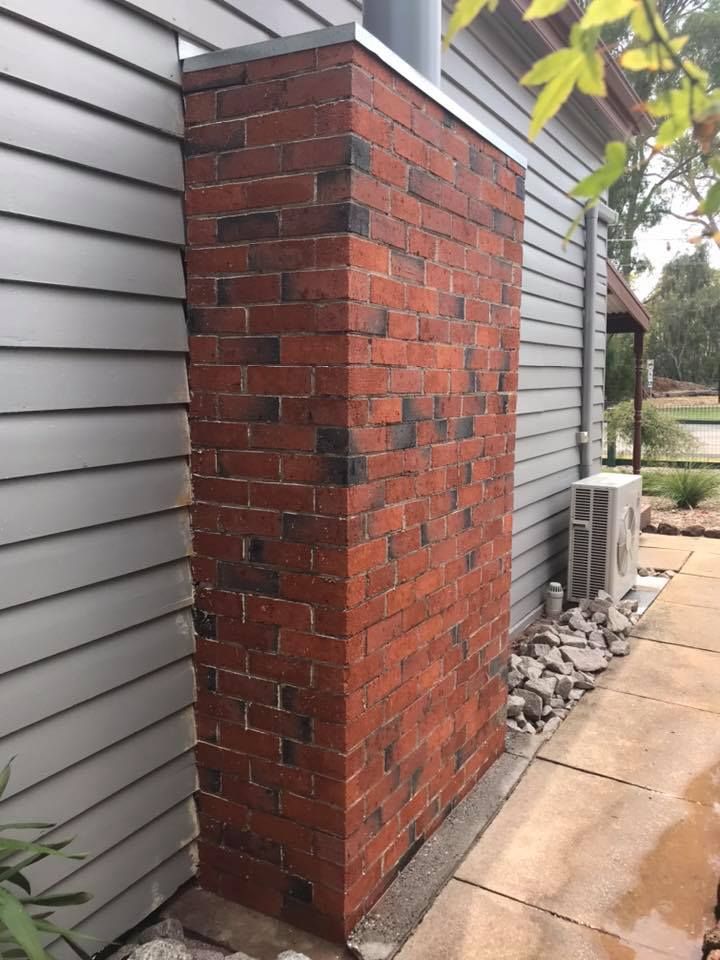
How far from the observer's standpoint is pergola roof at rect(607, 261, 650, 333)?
22.8 ft

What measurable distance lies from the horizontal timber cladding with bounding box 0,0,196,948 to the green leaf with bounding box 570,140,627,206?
54.5 inches

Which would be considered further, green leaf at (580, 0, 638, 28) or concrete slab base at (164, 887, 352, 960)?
concrete slab base at (164, 887, 352, 960)

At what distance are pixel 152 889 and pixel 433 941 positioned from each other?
79cm

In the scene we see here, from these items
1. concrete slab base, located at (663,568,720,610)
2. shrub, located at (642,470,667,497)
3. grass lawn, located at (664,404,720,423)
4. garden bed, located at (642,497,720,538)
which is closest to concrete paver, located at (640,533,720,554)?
garden bed, located at (642,497,720,538)

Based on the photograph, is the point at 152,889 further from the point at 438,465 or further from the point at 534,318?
the point at 534,318

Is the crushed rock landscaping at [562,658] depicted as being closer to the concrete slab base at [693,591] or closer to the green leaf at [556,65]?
the concrete slab base at [693,591]

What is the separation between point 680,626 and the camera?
489 centimetres

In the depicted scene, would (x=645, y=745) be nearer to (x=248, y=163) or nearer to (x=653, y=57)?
(x=248, y=163)

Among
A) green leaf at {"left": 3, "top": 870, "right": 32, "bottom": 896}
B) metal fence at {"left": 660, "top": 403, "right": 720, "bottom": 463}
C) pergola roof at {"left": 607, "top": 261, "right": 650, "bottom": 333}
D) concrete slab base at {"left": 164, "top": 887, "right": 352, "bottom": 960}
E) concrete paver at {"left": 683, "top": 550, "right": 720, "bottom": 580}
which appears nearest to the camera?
green leaf at {"left": 3, "top": 870, "right": 32, "bottom": 896}

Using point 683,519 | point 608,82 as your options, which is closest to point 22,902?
point 608,82

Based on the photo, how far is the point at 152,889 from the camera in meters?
2.19

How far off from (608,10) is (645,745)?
3.18m

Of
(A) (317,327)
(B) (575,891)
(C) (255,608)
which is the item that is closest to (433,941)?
(B) (575,891)

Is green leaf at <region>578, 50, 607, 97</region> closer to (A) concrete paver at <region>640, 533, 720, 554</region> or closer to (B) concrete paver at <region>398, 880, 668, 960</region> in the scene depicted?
(B) concrete paver at <region>398, 880, 668, 960</region>
